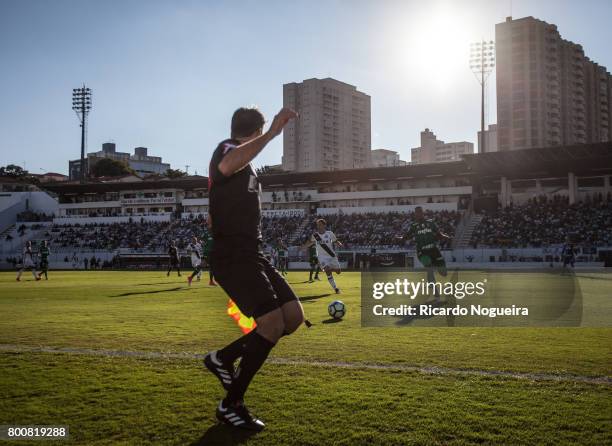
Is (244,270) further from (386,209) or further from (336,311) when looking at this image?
(386,209)

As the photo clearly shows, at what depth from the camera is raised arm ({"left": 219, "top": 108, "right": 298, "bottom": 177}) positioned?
167 inches

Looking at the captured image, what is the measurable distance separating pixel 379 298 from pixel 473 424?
1065cm

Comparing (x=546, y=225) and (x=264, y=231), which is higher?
(x=546, y=225)

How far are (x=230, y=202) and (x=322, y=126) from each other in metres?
142

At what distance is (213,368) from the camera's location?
15.6 ft

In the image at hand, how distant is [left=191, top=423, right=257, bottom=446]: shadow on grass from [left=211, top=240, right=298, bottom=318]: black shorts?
94cm

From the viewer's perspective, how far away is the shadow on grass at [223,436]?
4055 millimetres

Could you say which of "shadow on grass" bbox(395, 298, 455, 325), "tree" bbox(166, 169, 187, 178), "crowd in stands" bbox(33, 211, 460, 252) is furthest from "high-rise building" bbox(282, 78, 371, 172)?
"shadow on grass" bbox(395, 298, 455, 325)

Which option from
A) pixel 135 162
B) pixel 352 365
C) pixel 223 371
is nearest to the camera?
pixel 223 371

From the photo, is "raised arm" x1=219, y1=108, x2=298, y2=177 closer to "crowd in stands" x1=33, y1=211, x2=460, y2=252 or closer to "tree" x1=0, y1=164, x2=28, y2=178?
"crowd in stands" x1=33, y1=211, x2=460, y2=252

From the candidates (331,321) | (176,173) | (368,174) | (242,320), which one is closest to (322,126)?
(176,173)

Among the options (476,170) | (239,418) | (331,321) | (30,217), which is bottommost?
(331,321)

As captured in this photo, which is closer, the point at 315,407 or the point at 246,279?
the point at 246,279

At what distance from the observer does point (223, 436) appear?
13.8 feet
